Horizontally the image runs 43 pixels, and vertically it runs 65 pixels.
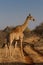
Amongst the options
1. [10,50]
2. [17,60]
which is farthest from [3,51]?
[17,60]

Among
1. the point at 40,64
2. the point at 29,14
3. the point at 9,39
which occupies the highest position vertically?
the point at 29,14

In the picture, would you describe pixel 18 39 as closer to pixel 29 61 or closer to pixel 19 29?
pixel 19 29

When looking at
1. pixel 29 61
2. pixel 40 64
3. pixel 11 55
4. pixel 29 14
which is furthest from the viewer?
pixel 29 14

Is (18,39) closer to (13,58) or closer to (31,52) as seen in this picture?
(31,52)

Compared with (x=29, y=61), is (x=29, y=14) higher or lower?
higher

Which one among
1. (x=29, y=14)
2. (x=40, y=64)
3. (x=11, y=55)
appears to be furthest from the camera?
(x=29, y=14)

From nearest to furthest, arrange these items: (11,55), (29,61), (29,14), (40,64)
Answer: (40,64) → (29,61) → (11,55) → (29,14)

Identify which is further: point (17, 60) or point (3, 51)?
point (3, 51)

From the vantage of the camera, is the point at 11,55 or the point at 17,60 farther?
the point at 11,55

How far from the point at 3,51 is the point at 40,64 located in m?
4.85

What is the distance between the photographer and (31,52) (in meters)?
23.9

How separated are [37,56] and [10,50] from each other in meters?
2.04

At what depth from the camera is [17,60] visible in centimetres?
2122

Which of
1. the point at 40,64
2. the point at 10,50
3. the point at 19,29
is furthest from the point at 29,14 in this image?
the point at 40,64
